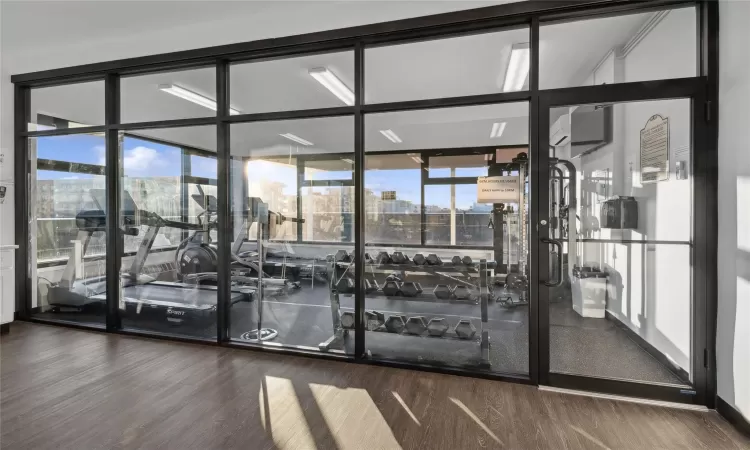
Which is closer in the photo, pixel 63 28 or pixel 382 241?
pixel 382 241

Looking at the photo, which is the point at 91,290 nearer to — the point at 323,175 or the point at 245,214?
the point at 245,214

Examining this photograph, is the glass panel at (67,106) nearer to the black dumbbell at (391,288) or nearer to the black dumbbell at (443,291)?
the black dumbbell at (391,288)

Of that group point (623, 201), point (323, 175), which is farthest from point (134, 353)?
point (623, 201)

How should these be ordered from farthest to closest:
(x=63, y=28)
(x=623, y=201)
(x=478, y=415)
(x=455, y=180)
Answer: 1. (x=63, y=28)
2. (x=455, y=180)
3. (x=623, y=201)
4. (x=478, y=415)

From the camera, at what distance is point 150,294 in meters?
4.32

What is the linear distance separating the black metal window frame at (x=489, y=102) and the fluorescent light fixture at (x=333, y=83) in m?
0.11

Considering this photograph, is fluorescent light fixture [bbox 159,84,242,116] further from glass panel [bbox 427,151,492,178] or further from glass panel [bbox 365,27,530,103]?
glass panel [bbox 427,151,492,178]

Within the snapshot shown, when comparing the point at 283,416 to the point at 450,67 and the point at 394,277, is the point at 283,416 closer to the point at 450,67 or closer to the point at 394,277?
the point at 394,277

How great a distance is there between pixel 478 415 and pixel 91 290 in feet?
14.9

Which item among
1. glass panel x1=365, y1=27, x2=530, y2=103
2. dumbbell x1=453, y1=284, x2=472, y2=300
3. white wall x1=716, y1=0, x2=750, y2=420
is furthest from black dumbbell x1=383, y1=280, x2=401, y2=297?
white wall x1=716, y1=0, x2=750, y2=420

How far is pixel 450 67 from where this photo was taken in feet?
10.3

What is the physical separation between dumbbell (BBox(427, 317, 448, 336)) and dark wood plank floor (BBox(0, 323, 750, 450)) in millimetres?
435

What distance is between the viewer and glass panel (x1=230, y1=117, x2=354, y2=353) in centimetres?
351

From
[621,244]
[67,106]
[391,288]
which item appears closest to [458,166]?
[391,288]
